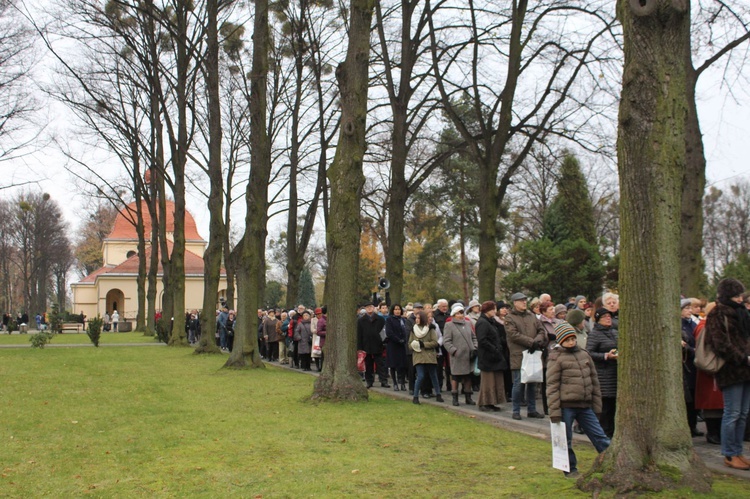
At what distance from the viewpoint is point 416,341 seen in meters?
13.2

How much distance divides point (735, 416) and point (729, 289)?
1.30 metres

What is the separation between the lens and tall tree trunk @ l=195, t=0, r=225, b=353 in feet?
74.3

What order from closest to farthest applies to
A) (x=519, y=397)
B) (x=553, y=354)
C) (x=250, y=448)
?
(x=553, y=354)
(x=250, y=448)
(x=519, y=397)

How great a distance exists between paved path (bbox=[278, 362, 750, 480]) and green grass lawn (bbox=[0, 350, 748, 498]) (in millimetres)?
309

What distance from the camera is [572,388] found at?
7.21 meters

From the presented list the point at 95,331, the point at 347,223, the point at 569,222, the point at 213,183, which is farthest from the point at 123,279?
the point at 347,223

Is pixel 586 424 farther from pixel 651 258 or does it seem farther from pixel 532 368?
pixel 532 368

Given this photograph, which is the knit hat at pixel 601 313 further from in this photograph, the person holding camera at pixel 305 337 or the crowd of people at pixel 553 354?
the person holding camera at pixel 305 337

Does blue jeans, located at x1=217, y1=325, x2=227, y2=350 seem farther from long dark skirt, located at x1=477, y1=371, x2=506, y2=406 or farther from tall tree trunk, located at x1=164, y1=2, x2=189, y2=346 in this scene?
long dark skirt, located at x1=477, y1=371, x2=506, y2=406

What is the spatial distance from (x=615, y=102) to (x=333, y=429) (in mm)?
11921

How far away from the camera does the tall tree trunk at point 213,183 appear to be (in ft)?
74.3

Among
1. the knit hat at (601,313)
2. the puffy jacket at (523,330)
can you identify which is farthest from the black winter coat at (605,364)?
the puffy jacket at (523,330)

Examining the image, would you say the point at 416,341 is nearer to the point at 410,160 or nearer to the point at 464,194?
the point at 410,160

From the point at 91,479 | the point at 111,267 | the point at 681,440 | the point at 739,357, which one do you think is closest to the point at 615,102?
the point at 739,357
